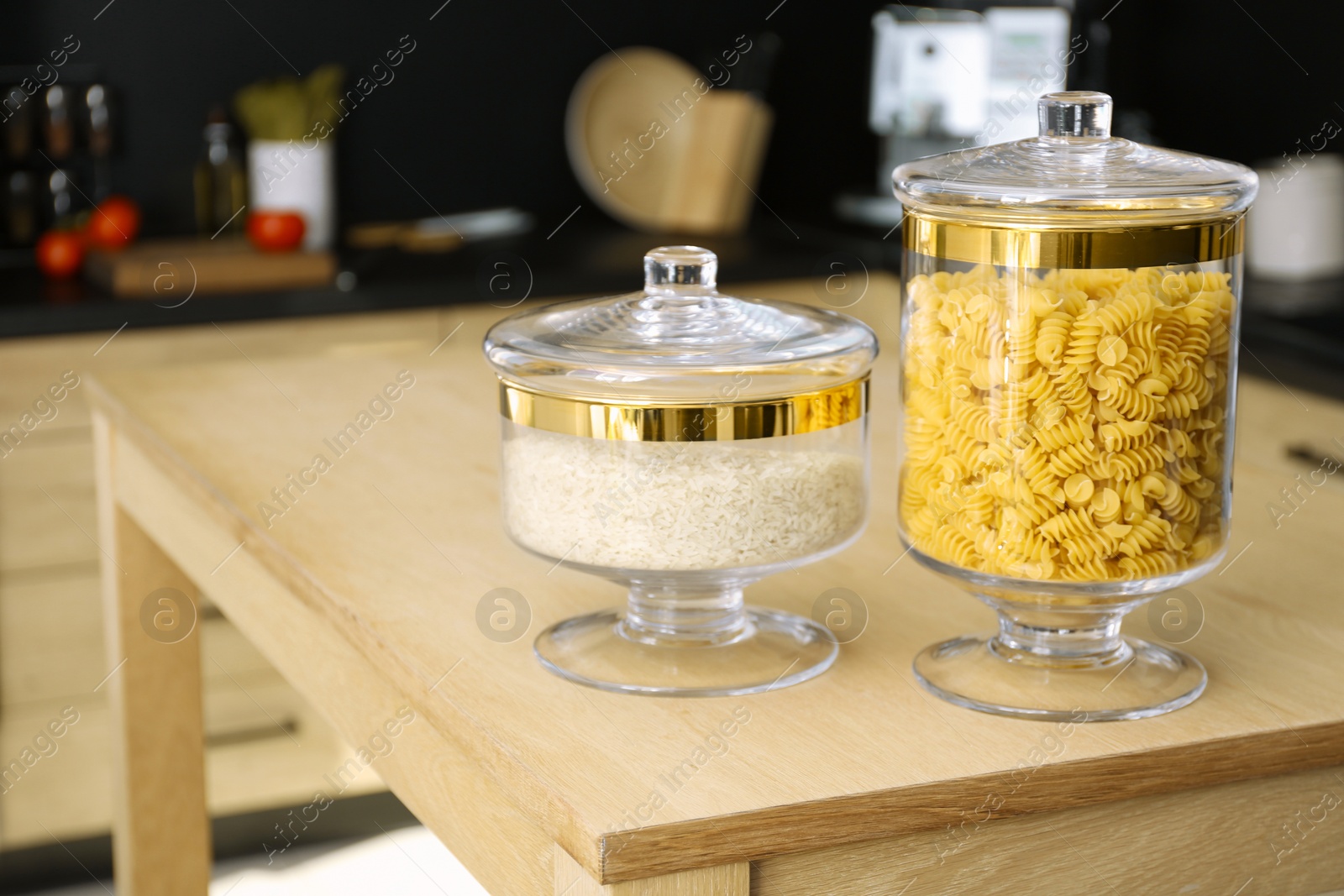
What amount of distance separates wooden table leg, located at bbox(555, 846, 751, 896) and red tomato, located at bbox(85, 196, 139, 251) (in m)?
2.26

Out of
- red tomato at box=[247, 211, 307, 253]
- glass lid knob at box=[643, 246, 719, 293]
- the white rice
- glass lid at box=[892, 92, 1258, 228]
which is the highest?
glass lid at box=[892, 92, 1258, 228]

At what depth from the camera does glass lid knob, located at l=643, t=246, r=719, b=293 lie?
77 centimetres

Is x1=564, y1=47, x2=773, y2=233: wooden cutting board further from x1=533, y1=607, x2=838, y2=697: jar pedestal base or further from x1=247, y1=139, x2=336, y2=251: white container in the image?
x1=533, y1=607, x2=838, y2=697: jar pedestal base

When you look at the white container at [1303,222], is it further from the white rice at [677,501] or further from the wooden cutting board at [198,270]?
the white rice at [677,501]

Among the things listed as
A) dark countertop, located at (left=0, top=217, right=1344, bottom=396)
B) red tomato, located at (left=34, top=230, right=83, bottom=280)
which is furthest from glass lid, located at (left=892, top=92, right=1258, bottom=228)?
red tomato, located at (left=34, top=230, right=83, bottom=280)

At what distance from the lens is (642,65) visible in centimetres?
312

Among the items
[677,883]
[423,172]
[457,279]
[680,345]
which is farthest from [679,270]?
[423,172]

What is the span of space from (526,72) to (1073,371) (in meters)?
2.61

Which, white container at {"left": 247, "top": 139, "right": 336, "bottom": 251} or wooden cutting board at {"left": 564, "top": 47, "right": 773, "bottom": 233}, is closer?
white container at {"left": 247, "top": 139, "right": 336, "bottom": 251}

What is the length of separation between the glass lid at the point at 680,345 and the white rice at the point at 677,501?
0.03 meters

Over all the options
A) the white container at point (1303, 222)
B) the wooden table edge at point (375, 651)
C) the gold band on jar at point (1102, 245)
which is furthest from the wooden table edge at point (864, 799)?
the white container at point (1303, 222)

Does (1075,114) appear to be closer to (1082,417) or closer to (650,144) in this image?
(1082,417)

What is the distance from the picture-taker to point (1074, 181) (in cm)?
68

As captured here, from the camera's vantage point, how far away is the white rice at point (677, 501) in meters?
0.73
